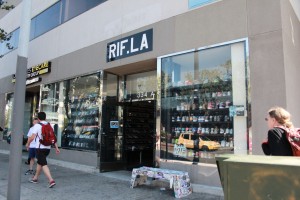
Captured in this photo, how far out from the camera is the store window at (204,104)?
21.0 ft

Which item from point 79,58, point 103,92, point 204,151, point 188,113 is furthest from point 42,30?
point 204,151

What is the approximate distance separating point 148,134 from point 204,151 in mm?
3953

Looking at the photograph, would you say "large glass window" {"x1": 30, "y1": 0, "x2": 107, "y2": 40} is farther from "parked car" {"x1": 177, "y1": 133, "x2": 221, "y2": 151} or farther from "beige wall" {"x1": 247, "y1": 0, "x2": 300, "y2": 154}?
"beige wall" {"x1": 247, "y1": 0, "x2": 300, "y2": 154}

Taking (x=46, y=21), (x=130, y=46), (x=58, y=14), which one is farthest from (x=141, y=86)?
(x=46, y=21)

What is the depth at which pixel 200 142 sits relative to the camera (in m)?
6.96

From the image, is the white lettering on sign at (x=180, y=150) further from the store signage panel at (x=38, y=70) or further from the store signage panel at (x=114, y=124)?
the store signage panel at (x=38, y=70)

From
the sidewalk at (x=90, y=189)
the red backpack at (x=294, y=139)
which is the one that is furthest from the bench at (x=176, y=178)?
the red backpack at (x=294, y=139)

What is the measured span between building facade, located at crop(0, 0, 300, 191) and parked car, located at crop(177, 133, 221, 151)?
0.02 meters

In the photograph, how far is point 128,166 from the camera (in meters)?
9.89

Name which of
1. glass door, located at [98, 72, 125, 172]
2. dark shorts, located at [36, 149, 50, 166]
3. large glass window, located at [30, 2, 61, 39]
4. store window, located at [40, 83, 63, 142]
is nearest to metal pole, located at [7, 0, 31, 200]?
dark shorts, located at [36, 149, 50, 166]

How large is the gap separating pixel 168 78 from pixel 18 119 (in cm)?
400

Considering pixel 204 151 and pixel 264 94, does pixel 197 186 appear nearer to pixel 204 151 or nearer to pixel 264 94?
pixel 204 151

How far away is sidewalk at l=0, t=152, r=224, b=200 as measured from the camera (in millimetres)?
6059

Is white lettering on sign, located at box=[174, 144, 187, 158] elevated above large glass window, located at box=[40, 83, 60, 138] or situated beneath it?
situated beneath
